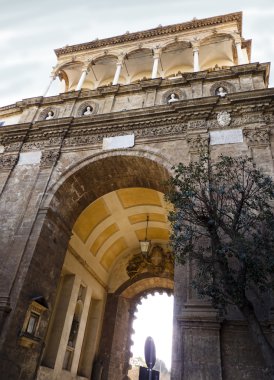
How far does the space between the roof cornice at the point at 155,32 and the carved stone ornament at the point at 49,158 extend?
621 centimetres

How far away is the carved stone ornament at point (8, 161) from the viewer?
33.2 ft

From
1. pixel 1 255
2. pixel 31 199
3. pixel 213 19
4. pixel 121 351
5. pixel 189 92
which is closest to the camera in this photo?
pixel 1 255

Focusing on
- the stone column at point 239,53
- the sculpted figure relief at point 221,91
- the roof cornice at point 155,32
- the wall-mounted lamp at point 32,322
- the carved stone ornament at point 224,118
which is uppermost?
the roof cornice at point 155,32

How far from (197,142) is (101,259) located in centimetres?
718

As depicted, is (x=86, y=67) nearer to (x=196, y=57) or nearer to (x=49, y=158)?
(x=196, y=57)

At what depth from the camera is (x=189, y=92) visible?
9.99 meters


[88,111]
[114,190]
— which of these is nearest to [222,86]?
[88,111]

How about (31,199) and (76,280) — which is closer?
(31,199)

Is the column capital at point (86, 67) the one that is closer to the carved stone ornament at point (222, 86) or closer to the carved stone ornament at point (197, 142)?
the carved stone ornament at point (222, 86)

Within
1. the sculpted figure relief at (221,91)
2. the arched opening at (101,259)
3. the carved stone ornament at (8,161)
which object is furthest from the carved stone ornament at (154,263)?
the sculpted figure relief at (221,91)

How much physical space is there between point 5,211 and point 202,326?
6.32 meters

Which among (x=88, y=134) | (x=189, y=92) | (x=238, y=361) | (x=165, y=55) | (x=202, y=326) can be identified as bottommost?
(x=238, y=361)

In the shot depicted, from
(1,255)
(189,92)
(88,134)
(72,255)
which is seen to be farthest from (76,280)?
(189,92)

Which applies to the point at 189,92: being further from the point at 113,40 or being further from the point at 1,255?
the point at 1,255
